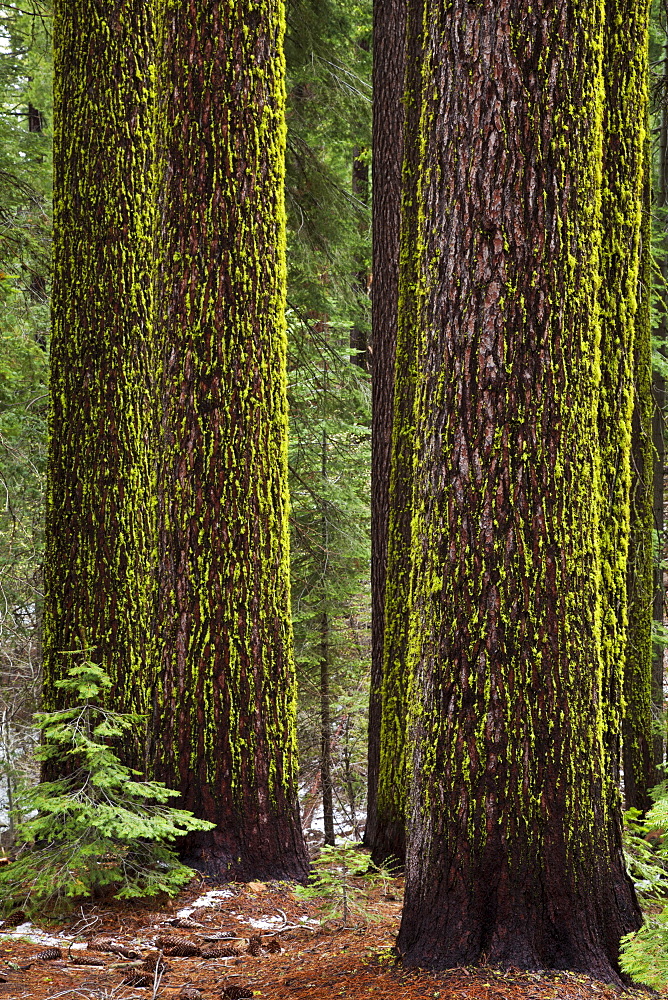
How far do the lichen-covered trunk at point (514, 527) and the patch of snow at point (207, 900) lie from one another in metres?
1.56

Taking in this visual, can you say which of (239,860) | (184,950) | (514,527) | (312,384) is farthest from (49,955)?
(312,384)

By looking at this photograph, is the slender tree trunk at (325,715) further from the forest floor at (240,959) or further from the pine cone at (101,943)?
the pine cone at (101,943)

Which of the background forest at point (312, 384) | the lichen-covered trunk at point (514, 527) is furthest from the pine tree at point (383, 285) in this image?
the lichen-covered trunk at point (514, 527)

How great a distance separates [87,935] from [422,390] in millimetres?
2989

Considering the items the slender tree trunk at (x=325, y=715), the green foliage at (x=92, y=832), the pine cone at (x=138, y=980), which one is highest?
the green foliage at (x=92, y=832)

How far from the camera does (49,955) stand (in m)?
3.63

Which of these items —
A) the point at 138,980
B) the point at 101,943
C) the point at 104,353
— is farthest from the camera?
the point at 104,353

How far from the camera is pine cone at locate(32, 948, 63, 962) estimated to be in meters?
3.61

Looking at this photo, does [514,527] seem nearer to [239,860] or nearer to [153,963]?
[153,963]

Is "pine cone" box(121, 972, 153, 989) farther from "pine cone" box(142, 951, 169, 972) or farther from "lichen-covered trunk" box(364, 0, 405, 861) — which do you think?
"lichen-covered trunk" box(364, 0, 405, 861)

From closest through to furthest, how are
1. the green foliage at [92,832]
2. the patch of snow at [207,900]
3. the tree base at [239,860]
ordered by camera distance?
the green foliage at [92,832]
the patch of snow at [207,900]
the tree base at [239,860]

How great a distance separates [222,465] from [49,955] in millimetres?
2481

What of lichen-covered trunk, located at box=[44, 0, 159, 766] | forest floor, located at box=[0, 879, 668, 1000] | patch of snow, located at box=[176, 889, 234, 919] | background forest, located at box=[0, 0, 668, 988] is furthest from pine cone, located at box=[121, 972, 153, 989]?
background forest, located at box=[0, 0, 668, 988]

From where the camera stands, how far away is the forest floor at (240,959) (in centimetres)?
286
